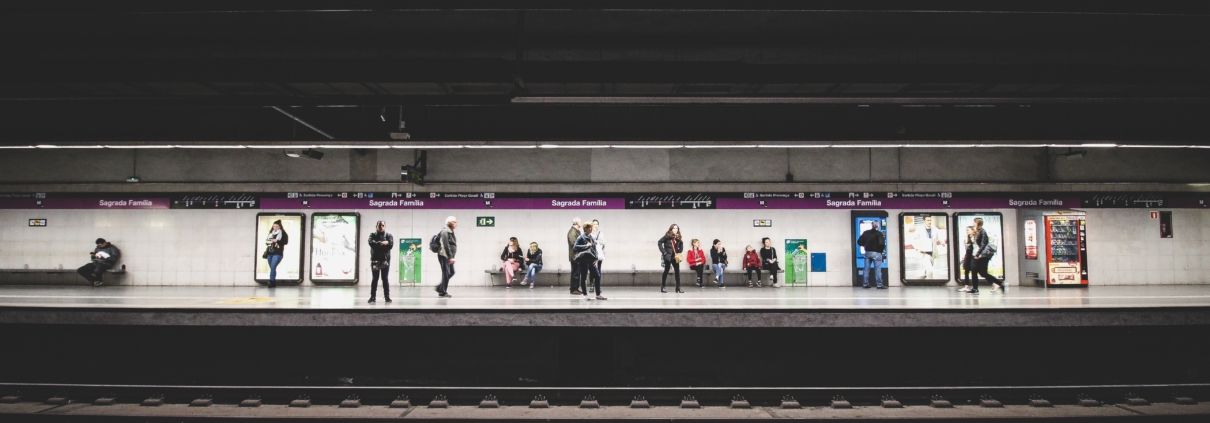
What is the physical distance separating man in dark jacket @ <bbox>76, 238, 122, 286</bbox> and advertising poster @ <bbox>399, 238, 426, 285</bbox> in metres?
6.16

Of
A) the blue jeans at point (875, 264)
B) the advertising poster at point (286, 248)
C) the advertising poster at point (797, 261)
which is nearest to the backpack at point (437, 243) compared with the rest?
the advertising poster at point (286, 248)

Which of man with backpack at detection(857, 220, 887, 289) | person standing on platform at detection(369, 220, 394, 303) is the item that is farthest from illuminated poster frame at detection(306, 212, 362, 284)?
man with backpack at detection(857, 220, 887, 289)

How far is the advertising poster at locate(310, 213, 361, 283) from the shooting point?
1252 cm

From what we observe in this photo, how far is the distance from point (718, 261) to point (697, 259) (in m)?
0.52

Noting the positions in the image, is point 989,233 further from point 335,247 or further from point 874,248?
point 335,247

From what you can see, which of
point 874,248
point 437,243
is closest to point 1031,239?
point 874,248

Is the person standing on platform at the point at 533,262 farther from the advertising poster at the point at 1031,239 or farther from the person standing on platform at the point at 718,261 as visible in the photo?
the advertising poster at the point at 1031,239

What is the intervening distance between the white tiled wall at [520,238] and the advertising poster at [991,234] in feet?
0.90

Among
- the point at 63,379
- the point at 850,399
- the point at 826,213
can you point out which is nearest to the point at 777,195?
the point at 826,213

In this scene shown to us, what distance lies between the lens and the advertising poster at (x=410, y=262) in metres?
12.5
